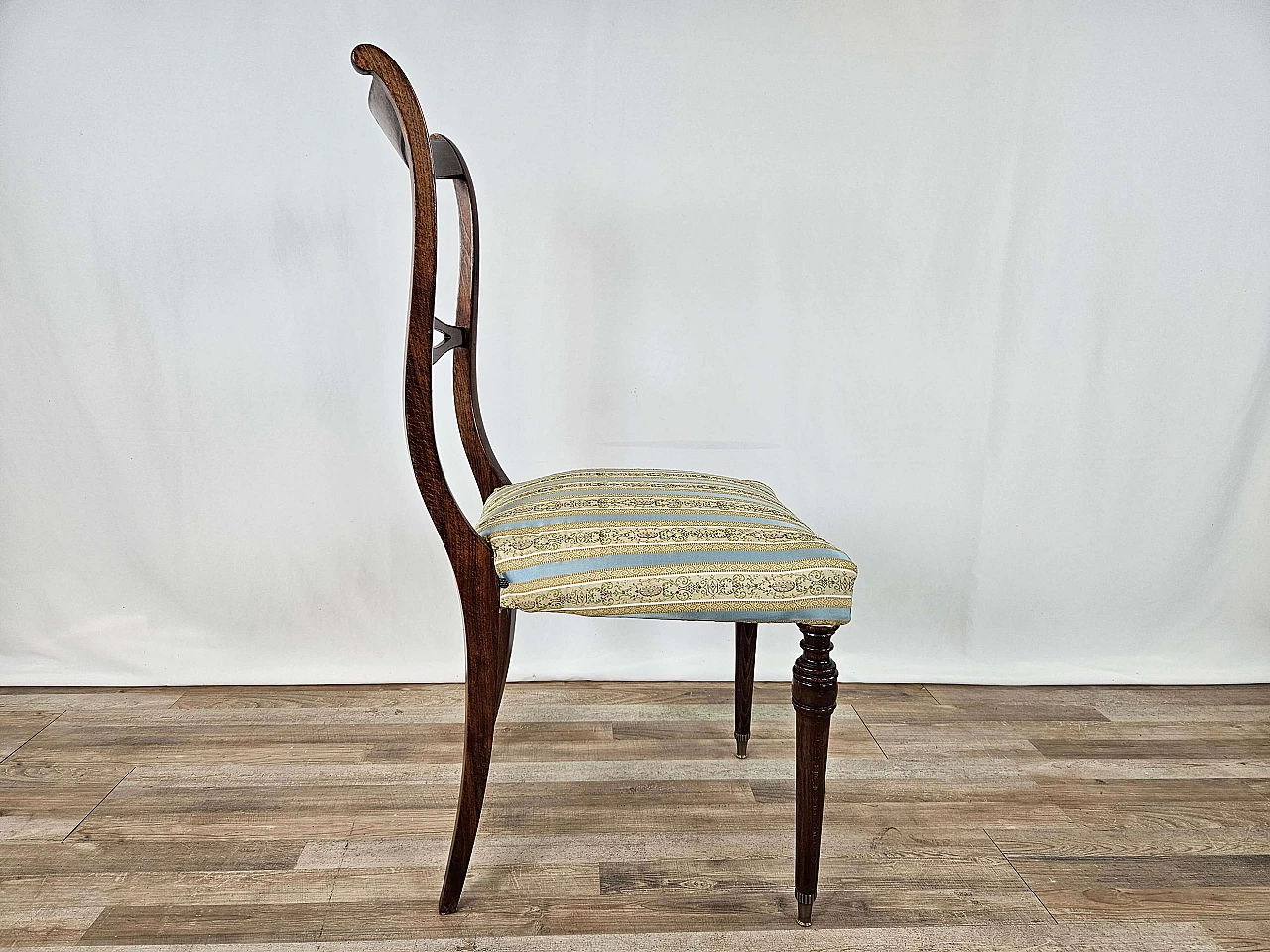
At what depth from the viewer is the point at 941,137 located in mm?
2090

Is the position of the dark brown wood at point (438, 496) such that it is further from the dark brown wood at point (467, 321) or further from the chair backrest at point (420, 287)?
the dark brown wood at point (467, 321)

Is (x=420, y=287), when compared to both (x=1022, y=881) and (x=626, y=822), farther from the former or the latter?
(x=1022, y=881)

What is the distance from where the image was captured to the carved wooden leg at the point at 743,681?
170cm

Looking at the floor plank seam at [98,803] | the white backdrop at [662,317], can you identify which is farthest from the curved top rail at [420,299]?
the white backdrop at [662,317]

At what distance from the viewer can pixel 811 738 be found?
116cm

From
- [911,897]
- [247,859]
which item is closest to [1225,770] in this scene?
[911,897]

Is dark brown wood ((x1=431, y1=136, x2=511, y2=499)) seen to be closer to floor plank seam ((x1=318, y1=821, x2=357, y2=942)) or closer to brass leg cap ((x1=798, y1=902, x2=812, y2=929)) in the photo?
floor plank seam ((x1=318, y1=821, x2=357, y2=942))

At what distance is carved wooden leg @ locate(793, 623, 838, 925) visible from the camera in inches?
45.3

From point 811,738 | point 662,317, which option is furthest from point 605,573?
point 662,317

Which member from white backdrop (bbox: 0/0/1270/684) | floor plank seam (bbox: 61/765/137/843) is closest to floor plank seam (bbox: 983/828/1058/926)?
white backdrop (bbox: 0/0/1270/684)

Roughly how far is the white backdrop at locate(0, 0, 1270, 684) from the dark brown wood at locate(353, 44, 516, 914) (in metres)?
0.84

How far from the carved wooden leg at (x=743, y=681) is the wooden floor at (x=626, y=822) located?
2.1 inches

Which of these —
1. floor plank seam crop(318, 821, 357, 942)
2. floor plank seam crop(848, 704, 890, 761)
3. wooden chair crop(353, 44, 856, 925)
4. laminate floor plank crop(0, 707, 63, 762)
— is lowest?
floor plank seam crop(848, 704, 890, 761)

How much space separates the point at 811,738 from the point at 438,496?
1.88ft
